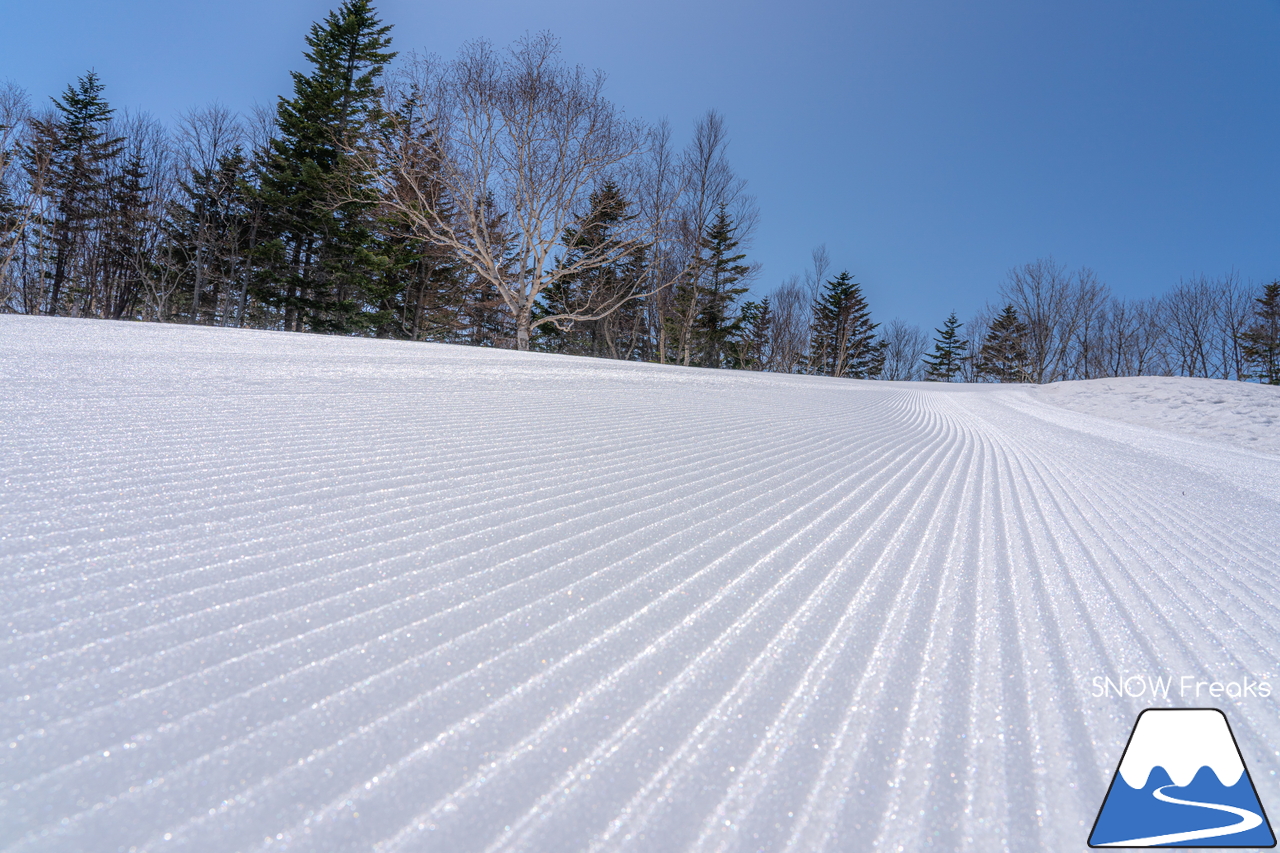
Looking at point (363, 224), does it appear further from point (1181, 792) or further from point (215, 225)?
point (1181, 792)

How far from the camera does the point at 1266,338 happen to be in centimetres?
1712

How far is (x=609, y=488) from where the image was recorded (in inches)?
27.8

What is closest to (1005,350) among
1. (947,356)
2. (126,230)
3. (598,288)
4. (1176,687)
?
(947,356)

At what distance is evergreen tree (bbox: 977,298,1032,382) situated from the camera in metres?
20.8

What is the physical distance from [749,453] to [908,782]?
0.76m

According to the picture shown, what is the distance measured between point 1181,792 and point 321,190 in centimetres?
1400

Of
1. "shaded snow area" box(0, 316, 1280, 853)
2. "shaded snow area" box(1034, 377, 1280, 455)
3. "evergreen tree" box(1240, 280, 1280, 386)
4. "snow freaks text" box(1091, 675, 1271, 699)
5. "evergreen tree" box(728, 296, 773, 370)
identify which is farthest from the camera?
"evergreen tree" box(728, 296, 773, 370)

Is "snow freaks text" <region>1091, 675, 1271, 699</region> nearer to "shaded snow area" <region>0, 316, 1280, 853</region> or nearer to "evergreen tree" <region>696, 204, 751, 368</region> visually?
"shaded snow area" <region>0, 316, 1280, 853</region>

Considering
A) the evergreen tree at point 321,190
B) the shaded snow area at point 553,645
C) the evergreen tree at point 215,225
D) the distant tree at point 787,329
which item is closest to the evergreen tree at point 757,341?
the distant tree at point 787,329

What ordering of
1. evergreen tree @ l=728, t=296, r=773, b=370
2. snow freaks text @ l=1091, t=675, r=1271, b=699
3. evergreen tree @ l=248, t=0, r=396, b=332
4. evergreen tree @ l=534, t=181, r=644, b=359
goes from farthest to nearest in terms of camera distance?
evergreen tree @ l=728, t=296, r=773, b=370, evergreen tree @ l=248, t=0, r=396, b=332, evergreen tree @ l=534, t=181, r=644, b=359, snow freaks text @ l=1091, t=675, r=1271, b=699

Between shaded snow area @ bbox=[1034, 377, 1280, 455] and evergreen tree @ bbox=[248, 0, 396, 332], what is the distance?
39.9ft

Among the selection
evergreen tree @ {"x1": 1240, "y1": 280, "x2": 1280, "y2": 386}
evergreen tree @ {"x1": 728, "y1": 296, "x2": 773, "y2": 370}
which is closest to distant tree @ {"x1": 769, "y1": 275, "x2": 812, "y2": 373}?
A: evergreen tree @ {"x1": 728, "y1": 296, "x2": 773, "y2": 370}

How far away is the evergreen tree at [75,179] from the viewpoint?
1196cm

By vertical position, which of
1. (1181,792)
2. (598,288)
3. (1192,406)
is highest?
(598,288)
